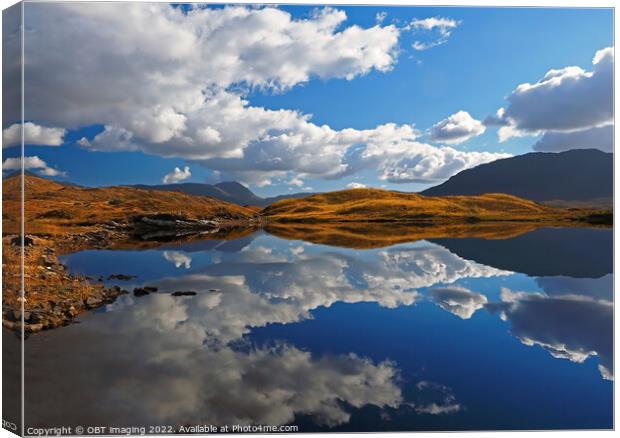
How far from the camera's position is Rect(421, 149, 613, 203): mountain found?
7.47 meters

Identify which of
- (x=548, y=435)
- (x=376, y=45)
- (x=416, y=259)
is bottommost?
(x=548, y=435)

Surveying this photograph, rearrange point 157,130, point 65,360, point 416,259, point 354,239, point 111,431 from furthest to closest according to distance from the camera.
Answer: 1. point 354,239
2. point 416,259
3. point 157,130
4. point 65,360
5. point 111,431

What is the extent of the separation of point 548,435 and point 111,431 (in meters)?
7.98

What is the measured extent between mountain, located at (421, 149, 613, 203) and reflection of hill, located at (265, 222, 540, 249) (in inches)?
38.6

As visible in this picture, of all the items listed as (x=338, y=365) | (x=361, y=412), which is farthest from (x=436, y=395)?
(x=338, y=365)

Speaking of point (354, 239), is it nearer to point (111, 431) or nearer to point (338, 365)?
point (338, 365)

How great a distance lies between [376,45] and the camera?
291 inches

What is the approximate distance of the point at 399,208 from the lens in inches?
363

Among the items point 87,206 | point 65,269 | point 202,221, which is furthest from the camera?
point 202,221

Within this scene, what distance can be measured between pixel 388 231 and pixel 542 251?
4.10 m

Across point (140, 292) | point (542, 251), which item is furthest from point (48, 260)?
point (542, 251)

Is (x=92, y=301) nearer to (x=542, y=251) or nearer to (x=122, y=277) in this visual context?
(x=122, y=277)

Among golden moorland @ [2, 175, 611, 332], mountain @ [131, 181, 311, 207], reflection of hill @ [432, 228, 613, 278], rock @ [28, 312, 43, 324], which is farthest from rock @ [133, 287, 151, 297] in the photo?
reflection of hill @ [432, 228, 613, 278]

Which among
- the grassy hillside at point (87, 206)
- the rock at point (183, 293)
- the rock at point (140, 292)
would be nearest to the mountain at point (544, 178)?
the grassy hillside at point (87, 206)
